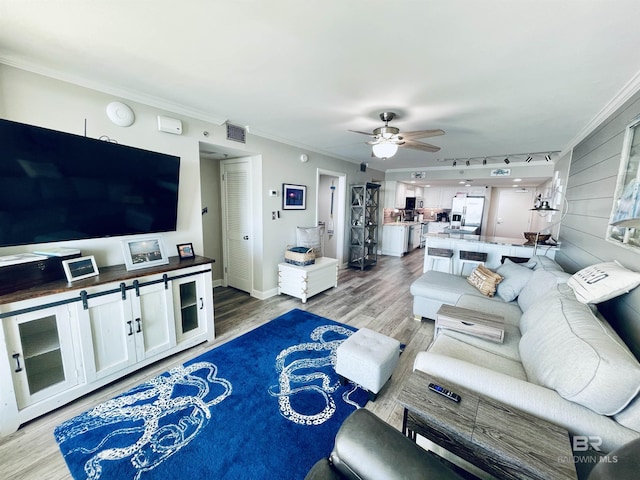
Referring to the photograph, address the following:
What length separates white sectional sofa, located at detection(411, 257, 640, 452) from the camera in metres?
1.07

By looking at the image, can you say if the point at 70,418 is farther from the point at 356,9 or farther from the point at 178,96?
the point at 356,9

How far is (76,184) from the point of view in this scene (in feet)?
6.59

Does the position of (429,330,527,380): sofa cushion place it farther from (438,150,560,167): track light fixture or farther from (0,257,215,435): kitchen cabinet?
(438,150,560,167): track light fixture

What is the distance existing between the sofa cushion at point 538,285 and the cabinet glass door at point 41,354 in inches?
149

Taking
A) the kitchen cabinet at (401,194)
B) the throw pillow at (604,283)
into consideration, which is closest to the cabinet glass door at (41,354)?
the throw pillow at (604,283)

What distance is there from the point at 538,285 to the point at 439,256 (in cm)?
176

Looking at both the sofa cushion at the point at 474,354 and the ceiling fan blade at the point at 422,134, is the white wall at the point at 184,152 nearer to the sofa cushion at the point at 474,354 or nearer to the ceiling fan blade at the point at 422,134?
the ceiling fan blade at the point at 422,134

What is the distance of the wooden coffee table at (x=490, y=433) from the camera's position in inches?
38.9

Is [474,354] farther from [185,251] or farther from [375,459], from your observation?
[185,251]

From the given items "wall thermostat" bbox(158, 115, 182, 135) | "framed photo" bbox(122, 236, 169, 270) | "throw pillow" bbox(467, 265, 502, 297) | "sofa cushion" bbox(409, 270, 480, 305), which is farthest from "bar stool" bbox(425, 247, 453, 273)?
"wall thermostat" bbox(158, 115, 182, 135)

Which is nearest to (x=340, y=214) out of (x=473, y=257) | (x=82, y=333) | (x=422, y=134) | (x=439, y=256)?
(x=439, y=256)

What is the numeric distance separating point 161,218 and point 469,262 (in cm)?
424

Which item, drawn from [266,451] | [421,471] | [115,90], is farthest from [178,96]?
[421,471]

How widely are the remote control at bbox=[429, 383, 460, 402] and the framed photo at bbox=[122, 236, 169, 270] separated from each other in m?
2.50
